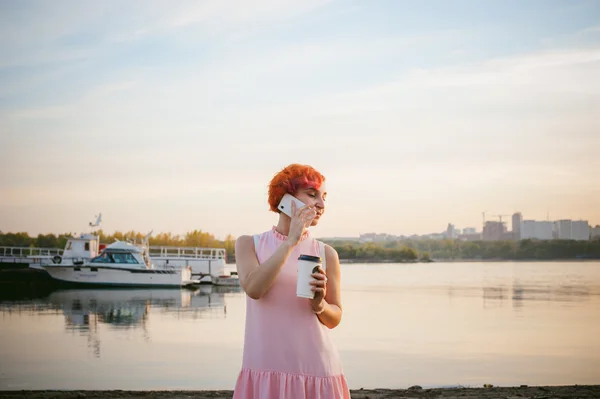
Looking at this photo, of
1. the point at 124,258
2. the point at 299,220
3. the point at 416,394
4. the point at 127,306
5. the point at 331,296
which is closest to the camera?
the point at 299,220

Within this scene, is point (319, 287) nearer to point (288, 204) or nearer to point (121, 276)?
point (288, 204)

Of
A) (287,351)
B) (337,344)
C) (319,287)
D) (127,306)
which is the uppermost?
(319,287)

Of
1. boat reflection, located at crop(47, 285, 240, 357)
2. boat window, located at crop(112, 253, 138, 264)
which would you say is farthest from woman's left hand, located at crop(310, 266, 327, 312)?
boat window, located at crop(112, 253, 138, 264)

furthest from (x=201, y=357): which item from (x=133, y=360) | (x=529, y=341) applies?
(x=529, y=341)

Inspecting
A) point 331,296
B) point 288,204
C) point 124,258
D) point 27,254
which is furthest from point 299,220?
point 27,254

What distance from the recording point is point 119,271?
145 feet

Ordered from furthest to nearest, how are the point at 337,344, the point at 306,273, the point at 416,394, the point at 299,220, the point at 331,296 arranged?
the point at 337,344 < the point at 416,394 < the point at 331,296 < the point at 299,220 < the point at 306,273

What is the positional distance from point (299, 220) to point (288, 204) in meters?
0.11

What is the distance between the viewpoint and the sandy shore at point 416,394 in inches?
360

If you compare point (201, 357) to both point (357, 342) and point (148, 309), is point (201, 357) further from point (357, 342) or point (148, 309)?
point (148, 309)

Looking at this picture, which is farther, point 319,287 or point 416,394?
point 416,394

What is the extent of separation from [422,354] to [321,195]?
45.9 ft

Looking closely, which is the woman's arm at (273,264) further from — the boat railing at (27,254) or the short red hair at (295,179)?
the boat railing at (27,254)

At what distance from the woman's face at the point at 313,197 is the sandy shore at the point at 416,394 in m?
6.36
